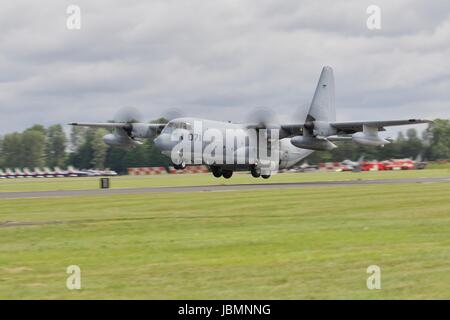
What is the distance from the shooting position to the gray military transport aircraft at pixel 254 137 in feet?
182

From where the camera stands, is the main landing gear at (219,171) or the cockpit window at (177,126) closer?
the cockpit window at (177,126)

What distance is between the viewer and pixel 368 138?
55688 millimetres

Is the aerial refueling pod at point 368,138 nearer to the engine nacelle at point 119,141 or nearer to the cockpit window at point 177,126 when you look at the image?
the cockpit window at point 177,126

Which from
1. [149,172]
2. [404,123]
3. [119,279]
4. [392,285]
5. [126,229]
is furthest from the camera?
[149,172]

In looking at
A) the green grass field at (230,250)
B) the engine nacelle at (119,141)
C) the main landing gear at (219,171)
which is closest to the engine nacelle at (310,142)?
the main landing gear at (219,171)

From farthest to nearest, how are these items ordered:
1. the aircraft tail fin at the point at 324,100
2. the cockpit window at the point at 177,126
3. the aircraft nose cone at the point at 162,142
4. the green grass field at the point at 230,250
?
the aircraft tail fin at the point at 324,100, the cockpit window at the point at 177,126, the aircraft nose cone at the point at 162,142, the green grass field at the point at 230,250

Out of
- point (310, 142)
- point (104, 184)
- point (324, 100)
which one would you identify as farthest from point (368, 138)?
point (104, 184)

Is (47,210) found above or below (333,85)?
below

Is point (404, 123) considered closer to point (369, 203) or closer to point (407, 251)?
point (369, 203)

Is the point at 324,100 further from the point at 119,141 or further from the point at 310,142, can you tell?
the point at 119,141

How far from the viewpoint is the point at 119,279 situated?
15781mm

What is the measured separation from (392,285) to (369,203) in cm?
2177

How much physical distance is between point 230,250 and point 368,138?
37.7m
